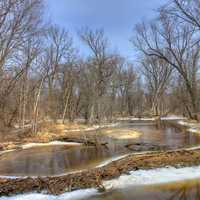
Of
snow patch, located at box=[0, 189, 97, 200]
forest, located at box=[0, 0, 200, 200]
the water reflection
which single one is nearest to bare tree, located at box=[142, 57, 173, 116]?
forest, located at box=[0, 0, 200, 200]

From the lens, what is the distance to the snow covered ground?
6.92 m

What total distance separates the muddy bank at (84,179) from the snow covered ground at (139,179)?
232 mm

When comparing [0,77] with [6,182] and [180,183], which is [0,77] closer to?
[6,182]

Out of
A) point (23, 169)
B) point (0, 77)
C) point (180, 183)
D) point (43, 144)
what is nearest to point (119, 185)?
point (180, 183)

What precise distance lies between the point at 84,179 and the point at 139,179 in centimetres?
168

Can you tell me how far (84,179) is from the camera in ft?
25.7

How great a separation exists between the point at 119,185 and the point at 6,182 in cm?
343

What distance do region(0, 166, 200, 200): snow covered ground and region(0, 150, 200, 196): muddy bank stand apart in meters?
0.23

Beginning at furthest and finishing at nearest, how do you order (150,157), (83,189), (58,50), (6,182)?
(58,50) → (150,157) → (6,182) → (83,189)

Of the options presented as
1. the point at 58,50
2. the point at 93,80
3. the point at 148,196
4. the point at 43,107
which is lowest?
the point at 148,196

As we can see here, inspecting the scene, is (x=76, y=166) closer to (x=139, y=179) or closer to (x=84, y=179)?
(x=84, y=179)

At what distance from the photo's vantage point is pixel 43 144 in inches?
680

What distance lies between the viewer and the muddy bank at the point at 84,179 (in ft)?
24.2

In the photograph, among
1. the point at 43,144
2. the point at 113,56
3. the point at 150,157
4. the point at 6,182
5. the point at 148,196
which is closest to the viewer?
the point at 148,196
